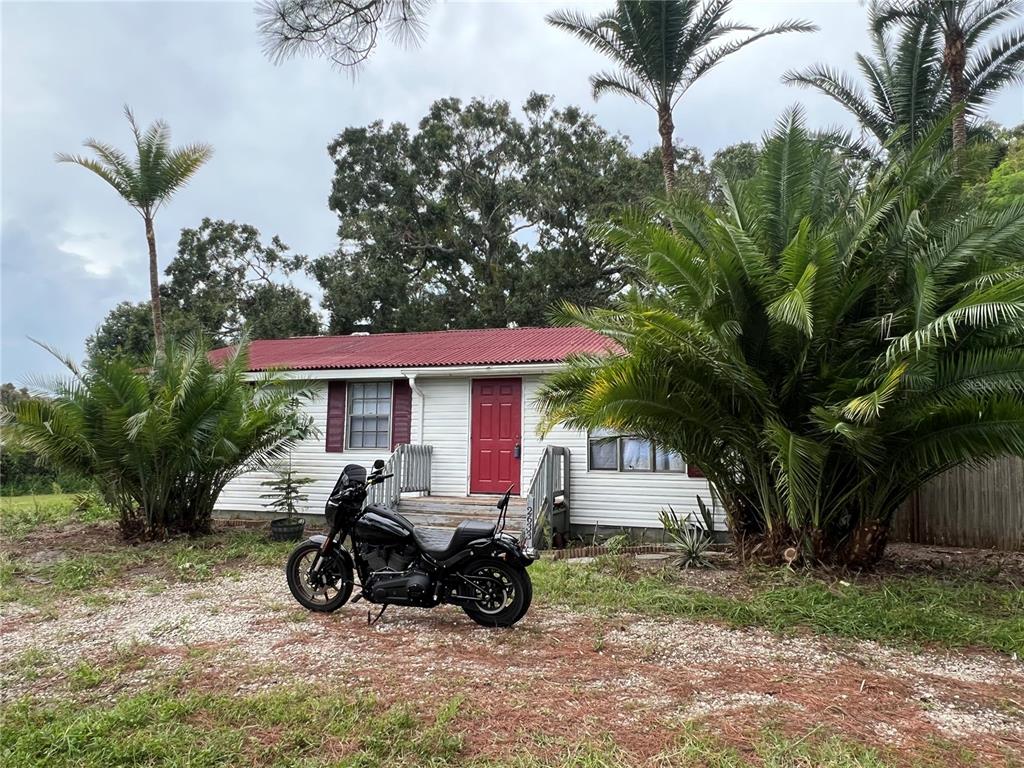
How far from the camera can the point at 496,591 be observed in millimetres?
5062

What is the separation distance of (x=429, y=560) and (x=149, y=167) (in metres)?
12.0

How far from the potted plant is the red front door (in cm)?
285

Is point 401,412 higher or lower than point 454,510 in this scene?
higher

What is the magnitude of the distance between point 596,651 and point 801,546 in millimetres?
3191

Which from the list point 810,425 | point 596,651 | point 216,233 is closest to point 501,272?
point 216,233

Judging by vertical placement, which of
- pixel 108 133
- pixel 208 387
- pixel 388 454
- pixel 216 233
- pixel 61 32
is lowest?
pixel 388 454

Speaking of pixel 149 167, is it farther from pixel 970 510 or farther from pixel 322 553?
pixel 970 510

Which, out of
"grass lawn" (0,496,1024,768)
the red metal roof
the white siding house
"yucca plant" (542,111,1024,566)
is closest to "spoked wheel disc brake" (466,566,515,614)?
"grass lawn" (0,496,1024,768)

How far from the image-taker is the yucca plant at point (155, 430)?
877 centimetres

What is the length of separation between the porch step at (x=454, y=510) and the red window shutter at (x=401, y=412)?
1.35 metres

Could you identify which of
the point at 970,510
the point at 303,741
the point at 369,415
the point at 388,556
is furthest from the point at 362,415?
the point at 970,510

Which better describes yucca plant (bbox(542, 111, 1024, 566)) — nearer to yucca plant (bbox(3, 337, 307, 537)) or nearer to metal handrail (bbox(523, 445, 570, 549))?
metal handrail (bbox(523, 445, 570, 549))

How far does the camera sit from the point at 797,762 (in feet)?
9.77

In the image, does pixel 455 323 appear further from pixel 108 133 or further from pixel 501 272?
pixel 108 133
